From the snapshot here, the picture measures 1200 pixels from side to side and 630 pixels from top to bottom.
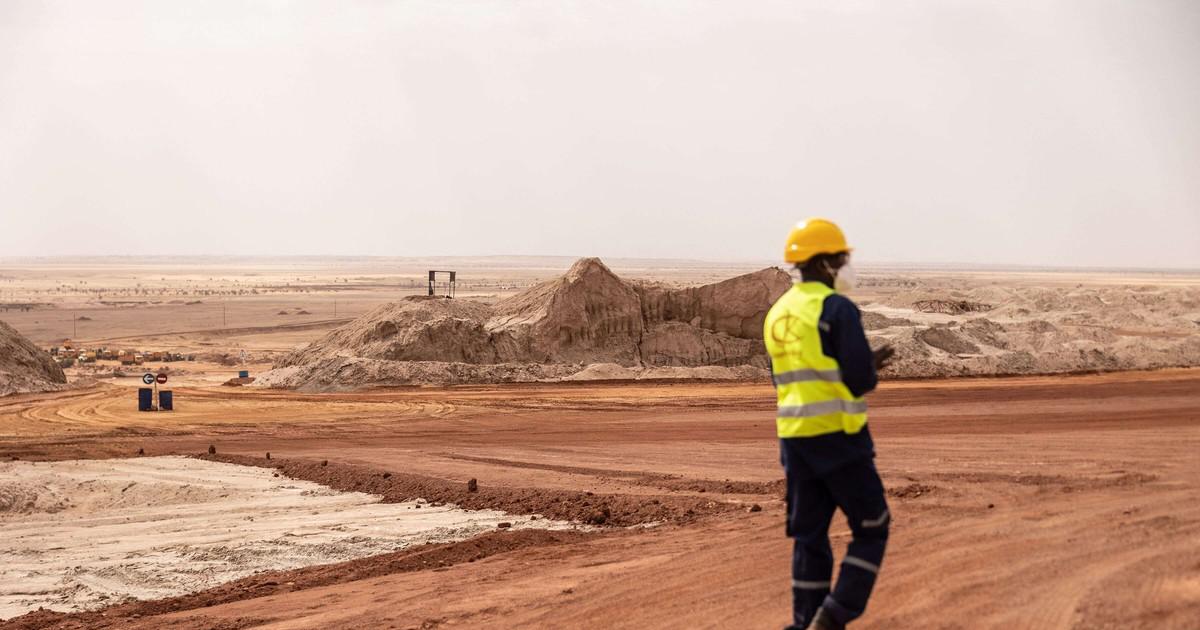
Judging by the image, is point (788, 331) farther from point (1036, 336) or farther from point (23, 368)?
point (1036, 336)

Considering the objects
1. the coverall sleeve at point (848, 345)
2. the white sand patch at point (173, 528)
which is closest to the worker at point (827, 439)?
the coverall sleeve at point (848, 345)

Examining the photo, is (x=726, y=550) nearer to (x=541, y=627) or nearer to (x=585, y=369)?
(x=541, y=627)

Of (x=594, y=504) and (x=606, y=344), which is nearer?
(x=594, y=504)

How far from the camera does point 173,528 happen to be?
49.6 ft

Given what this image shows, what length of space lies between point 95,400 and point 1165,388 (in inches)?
1143

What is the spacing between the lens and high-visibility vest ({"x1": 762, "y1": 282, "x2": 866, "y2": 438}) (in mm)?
6137

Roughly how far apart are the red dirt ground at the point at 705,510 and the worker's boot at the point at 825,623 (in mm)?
1128

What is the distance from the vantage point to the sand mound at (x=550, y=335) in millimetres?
37781

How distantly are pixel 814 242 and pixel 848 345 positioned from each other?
74 cm

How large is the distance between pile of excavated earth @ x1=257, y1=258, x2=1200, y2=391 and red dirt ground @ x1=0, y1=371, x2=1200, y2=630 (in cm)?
837

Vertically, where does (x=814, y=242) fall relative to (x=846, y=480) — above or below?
above

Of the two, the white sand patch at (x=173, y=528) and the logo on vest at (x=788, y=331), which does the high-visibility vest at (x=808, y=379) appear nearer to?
the logo on vest at (x=788, y=331)

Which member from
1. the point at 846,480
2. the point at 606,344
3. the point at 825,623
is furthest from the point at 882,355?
the point at 606,344

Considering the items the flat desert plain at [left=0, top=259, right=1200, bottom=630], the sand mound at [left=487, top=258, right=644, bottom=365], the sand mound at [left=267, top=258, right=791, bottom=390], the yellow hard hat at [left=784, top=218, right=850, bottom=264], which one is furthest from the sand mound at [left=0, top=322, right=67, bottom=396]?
the yellow hard hat at [left=784, top=218, right=850, bottom=264]
